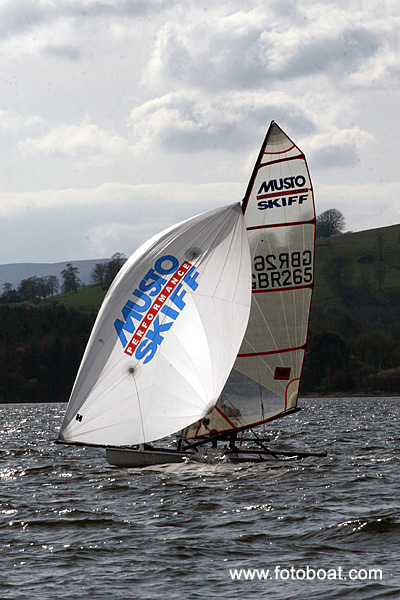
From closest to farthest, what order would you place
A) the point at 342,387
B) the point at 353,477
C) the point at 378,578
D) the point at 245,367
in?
the point at 378,578
the point at 353,477
the point at 245,367
the point at 342,387

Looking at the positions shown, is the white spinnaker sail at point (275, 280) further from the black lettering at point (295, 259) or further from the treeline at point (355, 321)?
the treeline at point (355, 321)

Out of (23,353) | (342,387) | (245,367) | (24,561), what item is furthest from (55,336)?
(24,561)

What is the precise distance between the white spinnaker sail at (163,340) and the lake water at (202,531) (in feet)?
5.33

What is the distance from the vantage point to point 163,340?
2056 centimetres

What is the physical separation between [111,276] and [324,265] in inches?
2013

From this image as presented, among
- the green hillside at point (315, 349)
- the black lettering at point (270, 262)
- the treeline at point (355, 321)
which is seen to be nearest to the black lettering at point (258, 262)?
the black lettering at point (270, 262)

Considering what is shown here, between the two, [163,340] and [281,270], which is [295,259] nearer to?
[281,270]

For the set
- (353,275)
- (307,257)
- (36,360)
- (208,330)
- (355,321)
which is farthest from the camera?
(353,275)

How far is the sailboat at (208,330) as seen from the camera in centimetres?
2030

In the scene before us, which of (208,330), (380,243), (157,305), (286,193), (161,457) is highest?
(380,243)

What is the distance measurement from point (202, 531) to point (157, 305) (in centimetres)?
792

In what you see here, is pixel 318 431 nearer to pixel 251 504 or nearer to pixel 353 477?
pixel 353 477

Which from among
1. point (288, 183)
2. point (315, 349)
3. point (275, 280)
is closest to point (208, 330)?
point (275, 280)

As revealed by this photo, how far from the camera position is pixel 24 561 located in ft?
40.2
